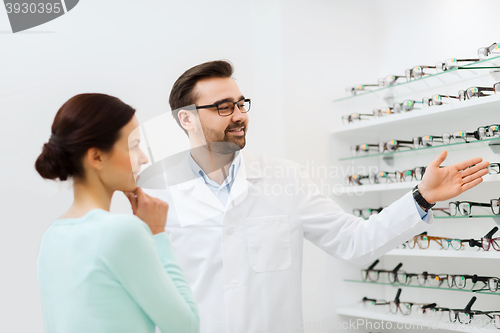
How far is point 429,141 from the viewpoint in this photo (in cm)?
243

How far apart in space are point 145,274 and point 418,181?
1.83m

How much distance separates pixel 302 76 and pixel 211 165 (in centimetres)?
110

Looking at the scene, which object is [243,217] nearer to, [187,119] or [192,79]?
[187,119]

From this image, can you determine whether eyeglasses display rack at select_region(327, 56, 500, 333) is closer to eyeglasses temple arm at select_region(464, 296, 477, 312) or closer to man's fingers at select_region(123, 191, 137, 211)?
eyeglasses temple arm at select_region(464, 296, 477, 312)

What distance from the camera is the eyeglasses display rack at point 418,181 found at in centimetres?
222

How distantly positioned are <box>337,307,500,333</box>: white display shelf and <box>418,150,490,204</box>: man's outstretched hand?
32.6 inches

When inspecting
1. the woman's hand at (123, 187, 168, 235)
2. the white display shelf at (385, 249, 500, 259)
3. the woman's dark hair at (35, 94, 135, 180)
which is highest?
the woman's dark hair at (35, 94, 135, 180)

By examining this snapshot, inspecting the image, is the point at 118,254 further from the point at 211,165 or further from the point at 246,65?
the point at 246,65

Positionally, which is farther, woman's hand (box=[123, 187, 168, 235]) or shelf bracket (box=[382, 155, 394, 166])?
shelf bracket (box=[382, 155, 394, 166])

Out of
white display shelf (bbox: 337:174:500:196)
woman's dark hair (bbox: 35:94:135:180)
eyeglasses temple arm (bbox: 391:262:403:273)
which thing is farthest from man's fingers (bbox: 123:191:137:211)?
eyeglasses temple arm (bbox: 391:262:403:273)

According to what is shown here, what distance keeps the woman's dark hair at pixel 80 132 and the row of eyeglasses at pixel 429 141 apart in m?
1.76

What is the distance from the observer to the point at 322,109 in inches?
112

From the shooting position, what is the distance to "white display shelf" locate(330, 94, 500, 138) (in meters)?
2.16

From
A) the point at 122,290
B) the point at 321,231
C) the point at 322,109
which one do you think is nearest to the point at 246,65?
the point at 322,109
